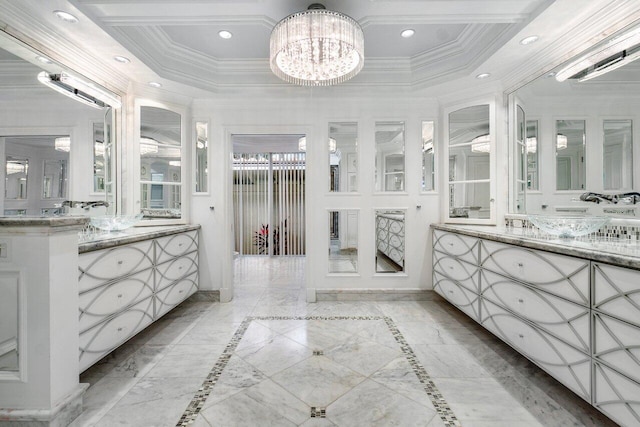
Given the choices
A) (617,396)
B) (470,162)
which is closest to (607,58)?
(470,162)

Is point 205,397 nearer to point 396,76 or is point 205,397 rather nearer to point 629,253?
point 629,253

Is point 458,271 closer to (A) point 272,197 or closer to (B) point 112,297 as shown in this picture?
(B) point 112,297

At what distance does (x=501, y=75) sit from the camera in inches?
108

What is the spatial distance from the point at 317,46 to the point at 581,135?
1.97 metres

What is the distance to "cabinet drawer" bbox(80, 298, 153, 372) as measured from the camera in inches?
65.5

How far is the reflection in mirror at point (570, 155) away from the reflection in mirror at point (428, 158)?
124 centimetres

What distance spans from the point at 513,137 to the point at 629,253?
1.85m

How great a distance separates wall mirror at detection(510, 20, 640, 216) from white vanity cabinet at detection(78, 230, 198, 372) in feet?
10.7

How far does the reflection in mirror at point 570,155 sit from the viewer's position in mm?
2029

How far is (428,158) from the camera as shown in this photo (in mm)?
3346

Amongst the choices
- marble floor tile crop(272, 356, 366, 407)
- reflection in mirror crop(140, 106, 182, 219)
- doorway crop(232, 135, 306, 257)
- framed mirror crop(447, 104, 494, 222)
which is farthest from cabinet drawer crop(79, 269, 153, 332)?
doorway crop(232, 135, 306, 257)

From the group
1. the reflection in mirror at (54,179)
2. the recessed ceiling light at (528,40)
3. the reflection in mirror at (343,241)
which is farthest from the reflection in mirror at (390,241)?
the reflection in mirror at (54,179)

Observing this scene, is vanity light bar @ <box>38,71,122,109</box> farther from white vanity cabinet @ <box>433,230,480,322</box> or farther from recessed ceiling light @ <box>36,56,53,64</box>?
white vanity cabinet @ <box>433,230,480,322</box>

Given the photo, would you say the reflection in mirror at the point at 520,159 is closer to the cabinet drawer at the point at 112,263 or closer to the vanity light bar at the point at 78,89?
the cabinet drawer at the point at 112,263
